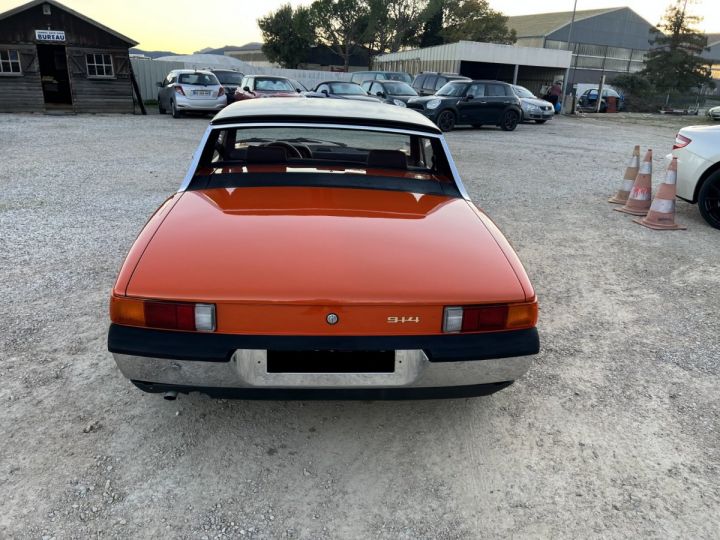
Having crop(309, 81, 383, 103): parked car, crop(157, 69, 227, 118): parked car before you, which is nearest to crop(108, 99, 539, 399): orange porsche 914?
crop(309, 81, 383, 103): parked car

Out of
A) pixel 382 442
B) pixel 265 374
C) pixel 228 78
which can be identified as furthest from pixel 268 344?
pixel 228 78

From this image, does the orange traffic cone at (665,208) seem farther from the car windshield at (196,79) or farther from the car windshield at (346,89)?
the car windshield at (196,79)

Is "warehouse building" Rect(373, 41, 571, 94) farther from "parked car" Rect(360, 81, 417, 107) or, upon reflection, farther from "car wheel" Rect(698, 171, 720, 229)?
"car wheel" Rect(698, 171, 720, 229)

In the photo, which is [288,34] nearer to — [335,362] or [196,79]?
[196,79]

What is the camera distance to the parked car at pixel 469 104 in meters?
16.3

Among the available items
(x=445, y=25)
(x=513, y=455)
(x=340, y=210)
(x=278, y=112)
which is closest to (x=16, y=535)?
(x=340, y=210)

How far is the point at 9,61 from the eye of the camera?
60.6 ft

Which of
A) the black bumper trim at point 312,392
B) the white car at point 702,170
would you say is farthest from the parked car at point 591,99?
the black bumper trim at point 312,392

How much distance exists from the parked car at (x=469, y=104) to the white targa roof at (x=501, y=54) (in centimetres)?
1234

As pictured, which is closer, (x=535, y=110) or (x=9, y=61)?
(x=9, y=61)

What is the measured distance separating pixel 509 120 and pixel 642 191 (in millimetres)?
11350

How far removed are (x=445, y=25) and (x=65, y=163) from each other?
5726 centimetres

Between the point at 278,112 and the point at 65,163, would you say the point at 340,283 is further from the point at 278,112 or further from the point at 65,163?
the point at 65,163

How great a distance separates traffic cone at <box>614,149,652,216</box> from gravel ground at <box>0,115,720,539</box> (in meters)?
2.64
